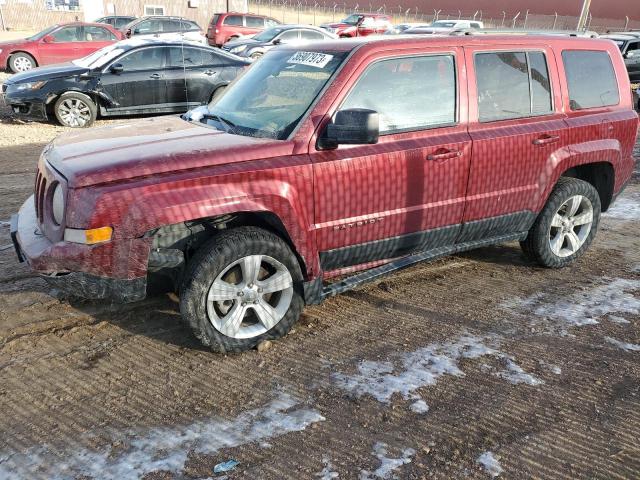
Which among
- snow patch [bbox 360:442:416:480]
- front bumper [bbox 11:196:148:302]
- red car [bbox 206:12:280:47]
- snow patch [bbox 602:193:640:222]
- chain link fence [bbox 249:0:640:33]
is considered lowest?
snow patch [bbox 602:193:640:222]

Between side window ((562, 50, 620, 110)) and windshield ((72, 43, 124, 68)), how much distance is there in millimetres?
8213

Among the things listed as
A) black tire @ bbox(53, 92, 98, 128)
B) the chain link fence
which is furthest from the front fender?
the chain link fence

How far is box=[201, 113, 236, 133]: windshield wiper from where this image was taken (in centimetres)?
396

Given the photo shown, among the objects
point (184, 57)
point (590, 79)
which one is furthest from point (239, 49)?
point (590, 79)

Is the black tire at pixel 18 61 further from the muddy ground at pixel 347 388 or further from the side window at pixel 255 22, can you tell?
the muddy ground at pixel 347 388

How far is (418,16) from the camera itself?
5044cm

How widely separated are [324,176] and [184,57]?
841 centimetres

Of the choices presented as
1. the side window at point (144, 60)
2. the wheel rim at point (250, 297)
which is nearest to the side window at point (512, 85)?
the wheel rim at point (250, 297)

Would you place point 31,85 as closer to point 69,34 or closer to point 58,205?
point 69,34

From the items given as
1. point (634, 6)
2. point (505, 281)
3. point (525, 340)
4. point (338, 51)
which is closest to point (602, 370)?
point (525, 340)

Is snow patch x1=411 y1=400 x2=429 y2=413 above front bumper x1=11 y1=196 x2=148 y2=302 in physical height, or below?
below

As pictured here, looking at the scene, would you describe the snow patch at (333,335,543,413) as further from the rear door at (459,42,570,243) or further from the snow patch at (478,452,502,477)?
the rear door at (459,42,570,243)

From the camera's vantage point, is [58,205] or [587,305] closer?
[58,205]

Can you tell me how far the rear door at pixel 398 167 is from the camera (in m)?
3.74
